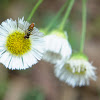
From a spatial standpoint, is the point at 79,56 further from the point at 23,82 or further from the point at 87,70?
the point at 23,82

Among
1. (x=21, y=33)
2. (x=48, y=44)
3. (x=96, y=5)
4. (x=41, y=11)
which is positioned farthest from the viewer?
(x=96, y=5)

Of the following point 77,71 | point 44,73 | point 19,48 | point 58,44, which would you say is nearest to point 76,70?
point 77,71

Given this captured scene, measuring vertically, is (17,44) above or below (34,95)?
below

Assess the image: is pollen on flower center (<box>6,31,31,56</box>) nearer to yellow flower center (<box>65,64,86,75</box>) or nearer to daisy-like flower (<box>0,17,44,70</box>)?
daisy-like flower (<box>0,17,44,70</box>)

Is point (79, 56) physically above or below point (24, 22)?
above

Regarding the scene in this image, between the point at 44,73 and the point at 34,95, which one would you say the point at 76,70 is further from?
the point at 44,73

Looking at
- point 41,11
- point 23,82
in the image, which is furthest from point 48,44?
point 41,11
